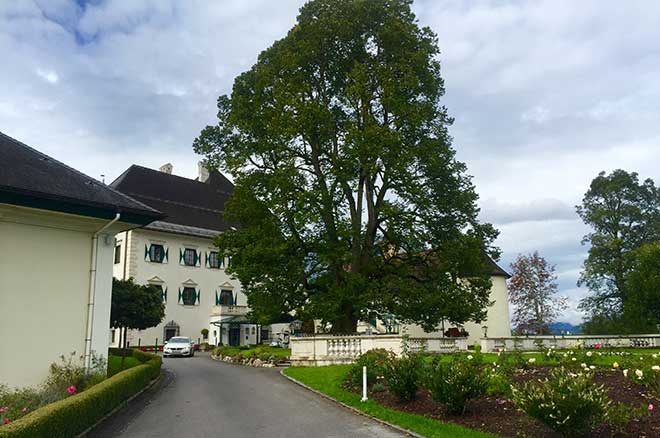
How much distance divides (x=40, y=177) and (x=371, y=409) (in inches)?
408

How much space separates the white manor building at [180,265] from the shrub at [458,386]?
39.4m

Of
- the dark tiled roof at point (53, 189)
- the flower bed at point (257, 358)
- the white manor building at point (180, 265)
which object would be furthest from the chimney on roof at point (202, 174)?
the dark tiled roof at point (53, 189)

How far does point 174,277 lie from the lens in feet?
165

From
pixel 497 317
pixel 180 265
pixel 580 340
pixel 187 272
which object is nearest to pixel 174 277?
pixel 180 265

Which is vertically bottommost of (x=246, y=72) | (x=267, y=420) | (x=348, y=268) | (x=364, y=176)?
(x=267, y=420)

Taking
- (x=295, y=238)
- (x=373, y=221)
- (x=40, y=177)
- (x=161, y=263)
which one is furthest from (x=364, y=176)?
(x=161, y=263)

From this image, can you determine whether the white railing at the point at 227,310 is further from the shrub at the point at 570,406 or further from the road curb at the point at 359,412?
the shrub at the point at 570,406

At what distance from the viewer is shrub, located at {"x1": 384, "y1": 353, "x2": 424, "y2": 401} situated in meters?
12.7

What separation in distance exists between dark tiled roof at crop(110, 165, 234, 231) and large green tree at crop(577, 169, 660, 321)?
33446 mm

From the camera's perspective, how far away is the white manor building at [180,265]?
48.1 m

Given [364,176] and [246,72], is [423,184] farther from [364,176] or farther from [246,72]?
[246,72]

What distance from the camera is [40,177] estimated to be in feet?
48.0

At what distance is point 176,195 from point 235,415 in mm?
44607

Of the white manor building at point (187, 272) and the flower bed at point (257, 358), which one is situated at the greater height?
the white manor building at point (187, 272)
